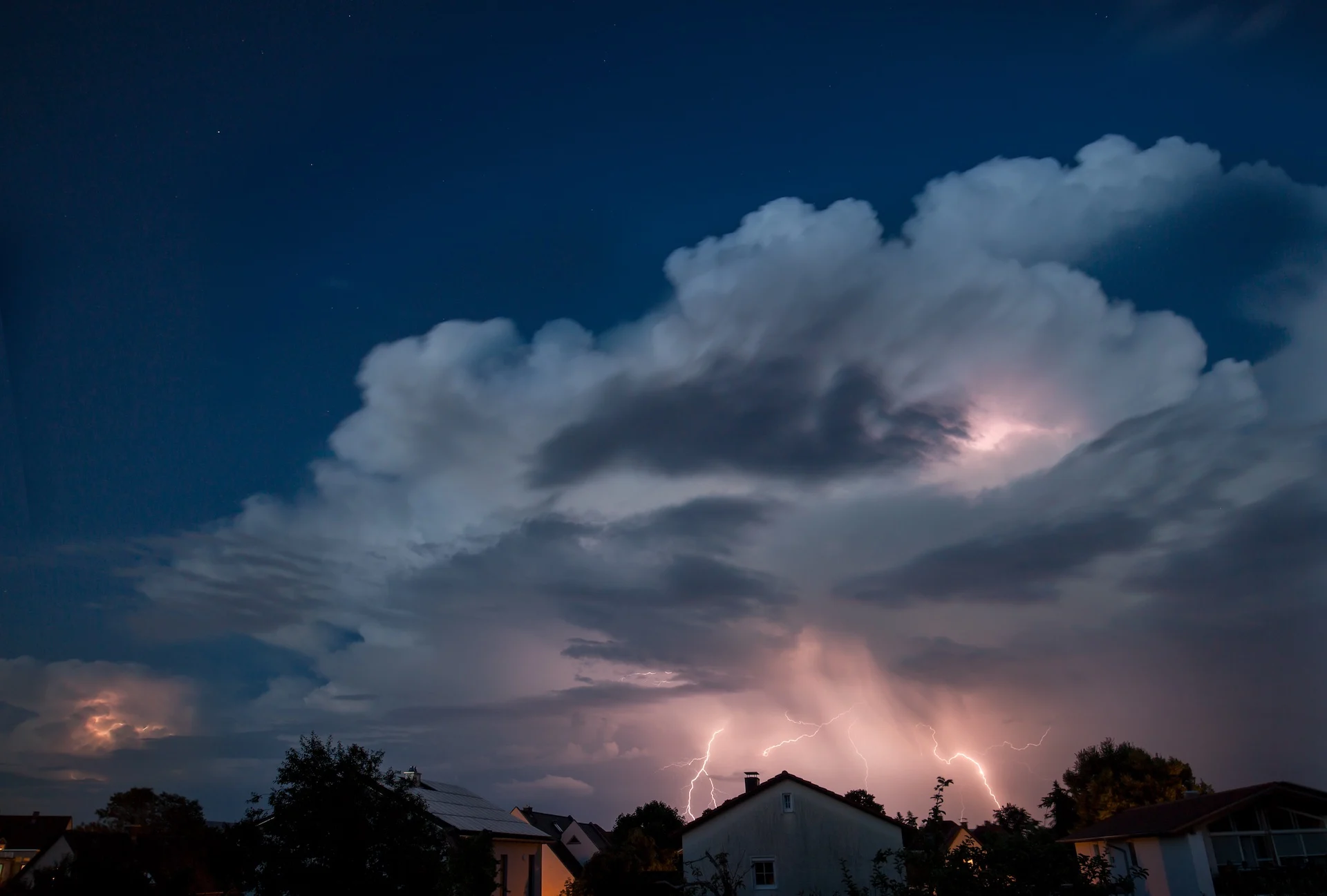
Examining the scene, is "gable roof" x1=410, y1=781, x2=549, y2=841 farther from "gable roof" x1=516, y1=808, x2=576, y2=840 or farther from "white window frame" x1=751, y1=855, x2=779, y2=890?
"gable roof" x1=516, y1=808, x2=576, y2=840

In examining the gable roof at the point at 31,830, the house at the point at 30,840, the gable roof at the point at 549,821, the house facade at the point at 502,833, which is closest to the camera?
the house facade at the point at 502,833

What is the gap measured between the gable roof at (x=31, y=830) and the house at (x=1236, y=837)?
6768cm

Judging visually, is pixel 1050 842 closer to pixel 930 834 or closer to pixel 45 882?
pixel 930 834

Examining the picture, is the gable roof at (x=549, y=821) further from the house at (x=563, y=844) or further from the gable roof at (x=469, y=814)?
the gable roof at (x=469, y=814)

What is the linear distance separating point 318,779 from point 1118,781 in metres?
68.6

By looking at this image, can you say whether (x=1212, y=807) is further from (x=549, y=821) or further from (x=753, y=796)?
(x=549, y=821)

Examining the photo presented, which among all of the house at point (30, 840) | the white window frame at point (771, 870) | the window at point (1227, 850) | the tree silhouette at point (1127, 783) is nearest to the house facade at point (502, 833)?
the white window frame at point (771, 870)

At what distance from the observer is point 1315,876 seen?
2994 cm

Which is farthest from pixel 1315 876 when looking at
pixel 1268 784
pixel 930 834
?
pixel 930 834

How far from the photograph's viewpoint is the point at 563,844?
251ft

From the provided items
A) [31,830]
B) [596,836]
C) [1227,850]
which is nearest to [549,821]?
[596,836]

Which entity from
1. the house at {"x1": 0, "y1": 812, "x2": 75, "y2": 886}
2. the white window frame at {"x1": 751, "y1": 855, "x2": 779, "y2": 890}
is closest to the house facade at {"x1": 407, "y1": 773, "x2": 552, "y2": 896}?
the white window frame at {"x1": 751, "y1": 855, "x2": 779, "y2": 890}

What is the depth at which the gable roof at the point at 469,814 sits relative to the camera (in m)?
37.4

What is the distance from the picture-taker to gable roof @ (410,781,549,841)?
37375mm
